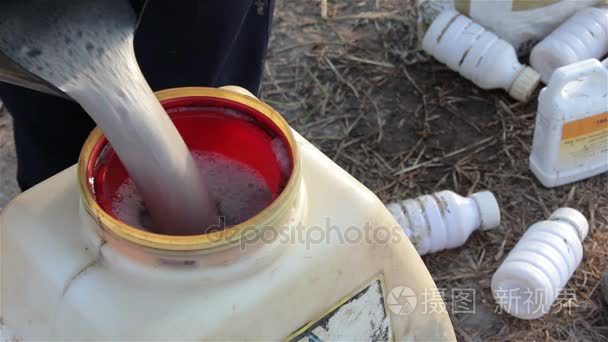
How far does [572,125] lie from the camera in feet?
4.67

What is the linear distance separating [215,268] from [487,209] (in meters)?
0.84

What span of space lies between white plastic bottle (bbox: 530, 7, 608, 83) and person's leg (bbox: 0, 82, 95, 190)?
106 centimetres

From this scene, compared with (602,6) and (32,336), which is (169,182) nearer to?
(32,336)

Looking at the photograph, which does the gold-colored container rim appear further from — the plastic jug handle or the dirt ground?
the plastic jug handle

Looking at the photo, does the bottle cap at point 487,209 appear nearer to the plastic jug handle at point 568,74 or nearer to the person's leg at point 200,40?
the plastic jug handle at point 568,74

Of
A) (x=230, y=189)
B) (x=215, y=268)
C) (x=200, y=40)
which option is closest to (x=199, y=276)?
(x=215, y=268)

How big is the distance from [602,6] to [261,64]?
37.0 inches

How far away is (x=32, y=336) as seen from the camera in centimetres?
72

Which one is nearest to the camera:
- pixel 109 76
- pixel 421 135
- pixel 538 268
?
pixel 109 76

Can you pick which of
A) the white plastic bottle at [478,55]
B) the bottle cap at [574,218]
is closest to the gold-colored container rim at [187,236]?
the bottle cap at [574,218]

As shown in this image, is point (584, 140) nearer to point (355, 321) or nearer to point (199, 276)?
point (355, 321)

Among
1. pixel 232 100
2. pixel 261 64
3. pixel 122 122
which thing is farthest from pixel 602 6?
pixel 122 122

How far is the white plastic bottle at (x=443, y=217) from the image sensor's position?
135 cm

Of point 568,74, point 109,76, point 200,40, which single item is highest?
point 109,76
